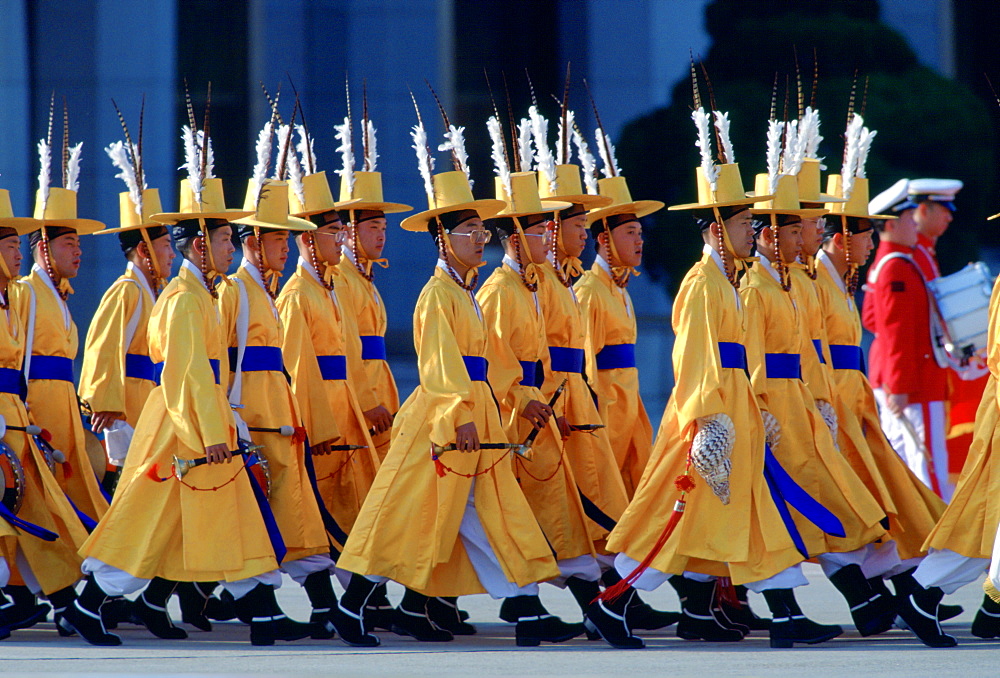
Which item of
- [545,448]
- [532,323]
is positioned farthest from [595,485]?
[532,323]

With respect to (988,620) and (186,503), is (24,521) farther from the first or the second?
(988,620)

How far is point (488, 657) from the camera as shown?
20.9 feet

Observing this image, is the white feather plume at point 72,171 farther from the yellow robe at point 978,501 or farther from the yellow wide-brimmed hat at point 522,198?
the yellow robe at point 978,501

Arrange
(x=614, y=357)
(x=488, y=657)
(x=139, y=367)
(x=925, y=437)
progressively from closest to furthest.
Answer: (x=488, y=657) < (x=139, y=367) < (x=614, y=357) < (x=925, y=437)

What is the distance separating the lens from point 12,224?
7340 mm

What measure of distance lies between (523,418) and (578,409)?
1.27 ft

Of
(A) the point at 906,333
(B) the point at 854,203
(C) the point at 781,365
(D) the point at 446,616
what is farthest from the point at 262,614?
(A) the point at 906,333

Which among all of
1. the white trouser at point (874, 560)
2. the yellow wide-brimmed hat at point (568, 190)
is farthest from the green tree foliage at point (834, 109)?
the white trouser at point (874, 560)

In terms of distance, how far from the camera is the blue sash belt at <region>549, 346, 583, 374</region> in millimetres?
7574

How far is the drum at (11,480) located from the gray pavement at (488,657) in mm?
598

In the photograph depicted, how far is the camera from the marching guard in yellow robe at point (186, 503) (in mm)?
6469

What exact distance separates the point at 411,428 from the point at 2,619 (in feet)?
6.62

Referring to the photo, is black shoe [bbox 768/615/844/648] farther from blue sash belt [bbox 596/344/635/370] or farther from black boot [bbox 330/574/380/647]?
blue sash belt [bbox 596/344/635/370]

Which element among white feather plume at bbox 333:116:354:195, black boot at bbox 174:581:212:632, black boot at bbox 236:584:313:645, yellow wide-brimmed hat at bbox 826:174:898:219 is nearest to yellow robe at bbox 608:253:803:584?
black boot at bbox 236:584:313:645
